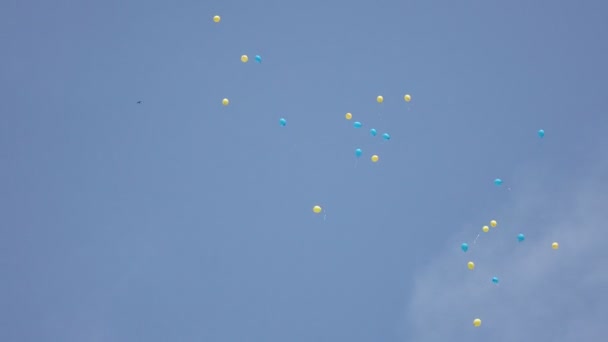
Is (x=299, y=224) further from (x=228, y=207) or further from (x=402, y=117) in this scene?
(x=402, y=117)

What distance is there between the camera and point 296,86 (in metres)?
13.6

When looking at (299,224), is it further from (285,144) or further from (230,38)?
(230,38)

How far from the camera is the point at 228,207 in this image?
13.5m

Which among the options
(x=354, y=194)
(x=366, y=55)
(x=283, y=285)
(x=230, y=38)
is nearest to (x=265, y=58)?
(x=230, y=38)

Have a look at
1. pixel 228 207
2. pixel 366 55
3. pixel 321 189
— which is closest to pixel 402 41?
pixel 366 55

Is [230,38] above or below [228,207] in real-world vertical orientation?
above

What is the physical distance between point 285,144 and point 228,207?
132 centimetres

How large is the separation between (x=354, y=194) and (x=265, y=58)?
8.24ft

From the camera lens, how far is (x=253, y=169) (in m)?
13.5

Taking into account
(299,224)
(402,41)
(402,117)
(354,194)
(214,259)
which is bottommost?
(214,259)

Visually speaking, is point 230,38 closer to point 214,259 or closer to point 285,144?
point 285,144

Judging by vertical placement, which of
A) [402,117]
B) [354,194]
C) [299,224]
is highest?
[402,117]

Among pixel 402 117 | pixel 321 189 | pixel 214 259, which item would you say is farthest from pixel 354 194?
pixel 214 259

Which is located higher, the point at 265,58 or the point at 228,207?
the point at 265,58
